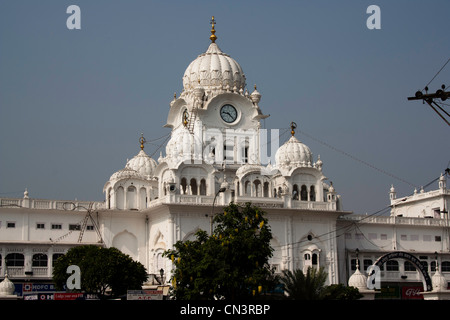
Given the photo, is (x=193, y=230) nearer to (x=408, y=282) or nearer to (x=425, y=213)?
(x=408, y=282)

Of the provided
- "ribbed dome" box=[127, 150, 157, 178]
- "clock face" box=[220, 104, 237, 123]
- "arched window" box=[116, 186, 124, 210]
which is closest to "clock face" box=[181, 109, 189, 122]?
"clock face" box=[220, 104, 237, 123]

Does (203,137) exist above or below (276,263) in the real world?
above

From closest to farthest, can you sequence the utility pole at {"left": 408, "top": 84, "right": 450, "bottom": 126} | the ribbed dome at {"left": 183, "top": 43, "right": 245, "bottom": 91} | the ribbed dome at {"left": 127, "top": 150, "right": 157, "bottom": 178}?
the utility pole at {"left": 408, "top": 84, "right": 450, "bottom": 126} → the ribbed dome at {"left": 127, "top": 150, "right": 157, "bottom": 178} → the ribbed dome at {"left": 183, "top": 43, "right": 245, "bottom": 91}

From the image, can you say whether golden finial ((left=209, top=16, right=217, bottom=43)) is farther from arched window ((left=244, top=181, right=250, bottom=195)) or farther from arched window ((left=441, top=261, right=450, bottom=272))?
arched window ((left=441, top=261, right=450, bottom=272))

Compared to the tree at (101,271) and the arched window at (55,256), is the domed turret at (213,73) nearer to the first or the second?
the arched window at (55,256)

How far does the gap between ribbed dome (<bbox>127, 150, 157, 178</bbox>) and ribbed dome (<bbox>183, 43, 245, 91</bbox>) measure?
613 cm

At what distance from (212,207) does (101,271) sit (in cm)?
957

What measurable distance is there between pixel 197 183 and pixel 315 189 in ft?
29.5

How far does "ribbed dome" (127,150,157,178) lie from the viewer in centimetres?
6019

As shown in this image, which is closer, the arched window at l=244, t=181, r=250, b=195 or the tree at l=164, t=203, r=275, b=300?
the tree at l=164, t=203, r=275, b=300

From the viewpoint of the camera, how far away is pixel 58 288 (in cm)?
4550
